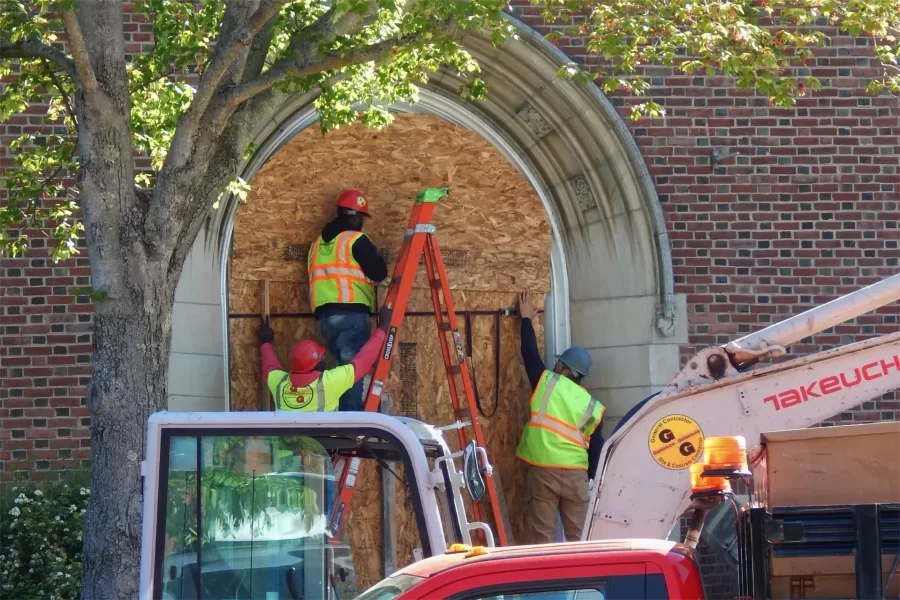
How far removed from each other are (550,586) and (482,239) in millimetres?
7031

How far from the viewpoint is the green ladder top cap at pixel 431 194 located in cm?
917

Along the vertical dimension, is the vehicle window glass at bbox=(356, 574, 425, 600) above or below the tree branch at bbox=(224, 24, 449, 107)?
below

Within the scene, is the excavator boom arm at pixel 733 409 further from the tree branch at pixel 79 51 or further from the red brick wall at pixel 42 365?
the red brick wall at pixel 42 365

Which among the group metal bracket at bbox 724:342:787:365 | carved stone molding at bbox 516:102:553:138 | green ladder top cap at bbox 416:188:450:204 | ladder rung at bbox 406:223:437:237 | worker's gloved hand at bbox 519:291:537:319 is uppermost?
carved stone molding at bbox 516:102:553:138

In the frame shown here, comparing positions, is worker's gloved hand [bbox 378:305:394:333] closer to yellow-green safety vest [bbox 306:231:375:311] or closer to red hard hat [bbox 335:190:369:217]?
yellow-green safety vest [bbox 306:231:375:311]

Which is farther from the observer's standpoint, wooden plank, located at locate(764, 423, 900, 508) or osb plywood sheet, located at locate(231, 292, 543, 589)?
osb plywood sheet, located at locate(231, 292, 543, 589)

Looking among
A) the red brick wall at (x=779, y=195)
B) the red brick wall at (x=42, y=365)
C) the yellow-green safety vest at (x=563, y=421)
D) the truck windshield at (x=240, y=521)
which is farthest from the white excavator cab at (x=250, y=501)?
the red brick wall at (x=779, y=195)

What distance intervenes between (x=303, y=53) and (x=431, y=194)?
267 centimetres

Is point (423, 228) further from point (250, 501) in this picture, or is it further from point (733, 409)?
point (250, 501)

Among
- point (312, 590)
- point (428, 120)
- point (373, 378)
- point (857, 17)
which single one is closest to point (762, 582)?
point (312, 590)

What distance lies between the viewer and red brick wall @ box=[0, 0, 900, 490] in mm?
9883

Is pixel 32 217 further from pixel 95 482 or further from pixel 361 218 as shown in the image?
pixel 361 218

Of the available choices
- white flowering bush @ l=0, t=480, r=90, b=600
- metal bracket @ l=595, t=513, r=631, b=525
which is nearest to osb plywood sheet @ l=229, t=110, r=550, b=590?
white flowering bush @ l=0, t=480, r=90, b=600

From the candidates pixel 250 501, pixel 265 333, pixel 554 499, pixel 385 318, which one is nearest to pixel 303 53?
pixel 385 318
